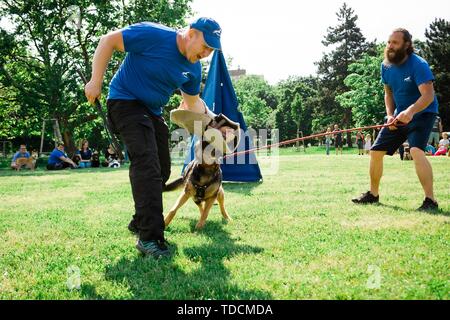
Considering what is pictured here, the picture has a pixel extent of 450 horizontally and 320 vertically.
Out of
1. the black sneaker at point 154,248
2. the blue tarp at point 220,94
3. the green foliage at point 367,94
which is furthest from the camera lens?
the green foliage at point 367,94

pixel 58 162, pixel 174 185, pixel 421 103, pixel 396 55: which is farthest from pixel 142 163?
pixel 58 162

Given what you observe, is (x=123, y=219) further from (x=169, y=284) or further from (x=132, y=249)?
(x=169, y=284)

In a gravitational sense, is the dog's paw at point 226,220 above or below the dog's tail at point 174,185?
below

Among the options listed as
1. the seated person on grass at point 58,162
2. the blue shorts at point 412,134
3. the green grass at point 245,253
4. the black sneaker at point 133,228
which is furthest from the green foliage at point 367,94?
the black sneaker at point 133,228

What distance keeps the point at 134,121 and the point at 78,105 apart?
22215mm

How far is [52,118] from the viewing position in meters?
23.2

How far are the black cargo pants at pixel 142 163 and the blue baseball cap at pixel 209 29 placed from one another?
793mm

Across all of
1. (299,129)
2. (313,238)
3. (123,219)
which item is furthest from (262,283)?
(299,129)

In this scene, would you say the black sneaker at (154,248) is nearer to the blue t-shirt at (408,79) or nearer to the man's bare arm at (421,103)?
the man's bare arm at (421,103)

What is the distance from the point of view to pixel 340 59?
5266cm

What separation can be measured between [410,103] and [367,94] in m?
40.9

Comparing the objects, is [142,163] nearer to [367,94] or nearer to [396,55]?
[396,55]

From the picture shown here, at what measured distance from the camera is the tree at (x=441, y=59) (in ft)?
125

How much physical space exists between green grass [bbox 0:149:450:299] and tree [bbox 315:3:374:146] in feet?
162
